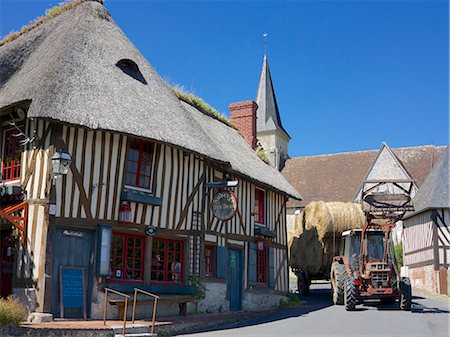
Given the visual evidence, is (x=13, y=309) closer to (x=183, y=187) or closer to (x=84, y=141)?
(x=84, y=141)

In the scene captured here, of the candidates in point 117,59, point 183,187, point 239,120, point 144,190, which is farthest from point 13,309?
point 239,120

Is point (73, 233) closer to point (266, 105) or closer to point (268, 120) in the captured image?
point (268, 120)

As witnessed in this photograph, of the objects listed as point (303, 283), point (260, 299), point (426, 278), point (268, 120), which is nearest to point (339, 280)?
point (260, 299)

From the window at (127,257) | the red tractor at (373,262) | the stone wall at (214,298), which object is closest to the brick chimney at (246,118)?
the red tractor at (373,262)

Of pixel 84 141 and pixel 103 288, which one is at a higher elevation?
pixel 84 141

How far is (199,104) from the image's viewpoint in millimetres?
17734

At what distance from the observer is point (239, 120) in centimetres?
2086

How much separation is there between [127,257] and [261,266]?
6237mm

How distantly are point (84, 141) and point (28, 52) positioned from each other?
3.29m

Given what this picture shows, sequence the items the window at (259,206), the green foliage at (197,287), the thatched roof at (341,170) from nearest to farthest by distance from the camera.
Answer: the green foliage at (197,287) → the window at (259,206) → the thatched roof at (341,170)

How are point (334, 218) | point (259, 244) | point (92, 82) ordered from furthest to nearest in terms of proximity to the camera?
point (334, 218) → point (259, 244) → point (92, 82)

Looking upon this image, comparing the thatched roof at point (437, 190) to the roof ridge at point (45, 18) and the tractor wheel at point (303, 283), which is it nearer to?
the tractor wheel at point (303, 283)

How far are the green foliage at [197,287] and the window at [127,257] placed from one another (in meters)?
1.58

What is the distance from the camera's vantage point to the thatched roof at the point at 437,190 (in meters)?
23.1
